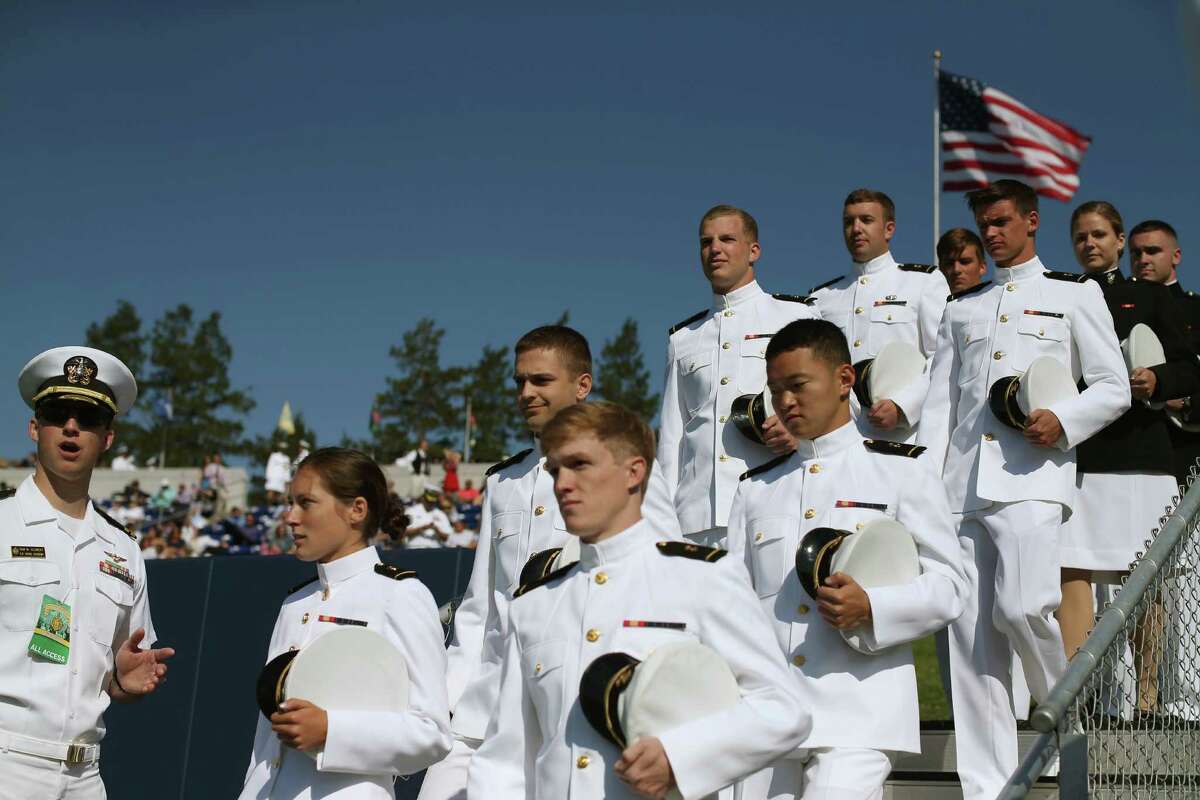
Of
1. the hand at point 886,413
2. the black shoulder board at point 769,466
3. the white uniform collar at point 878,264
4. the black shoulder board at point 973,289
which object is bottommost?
the black shoulder board at point 769,466

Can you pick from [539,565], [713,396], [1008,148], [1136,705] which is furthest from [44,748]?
[1008,148]

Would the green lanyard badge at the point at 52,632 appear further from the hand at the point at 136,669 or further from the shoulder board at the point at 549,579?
the shoulder board at the point at 549,579

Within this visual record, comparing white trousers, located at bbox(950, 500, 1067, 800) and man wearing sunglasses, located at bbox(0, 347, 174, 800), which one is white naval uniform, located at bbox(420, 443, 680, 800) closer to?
man wearing sunglasses, located at bbox(0, 347, 174, 800)

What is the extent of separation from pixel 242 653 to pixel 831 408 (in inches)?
227

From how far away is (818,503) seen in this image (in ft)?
17.3

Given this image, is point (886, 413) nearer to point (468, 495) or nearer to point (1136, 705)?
point (1136, 705)

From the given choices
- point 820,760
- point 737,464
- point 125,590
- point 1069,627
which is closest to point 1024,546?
point 1069,627

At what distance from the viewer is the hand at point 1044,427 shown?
6.32 meters

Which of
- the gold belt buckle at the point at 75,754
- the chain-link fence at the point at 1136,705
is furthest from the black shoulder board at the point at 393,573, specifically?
the chain-link fence at the point at 1136,705

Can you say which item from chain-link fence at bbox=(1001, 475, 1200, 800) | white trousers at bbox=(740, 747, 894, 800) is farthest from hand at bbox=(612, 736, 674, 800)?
white trousers at bbox=(740, 747, 894, 800)

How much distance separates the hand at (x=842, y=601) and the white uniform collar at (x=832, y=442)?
71cm

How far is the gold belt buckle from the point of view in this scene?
5.22 meters

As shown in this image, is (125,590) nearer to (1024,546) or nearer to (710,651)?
(710,651)

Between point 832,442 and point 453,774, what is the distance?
6.81ft
